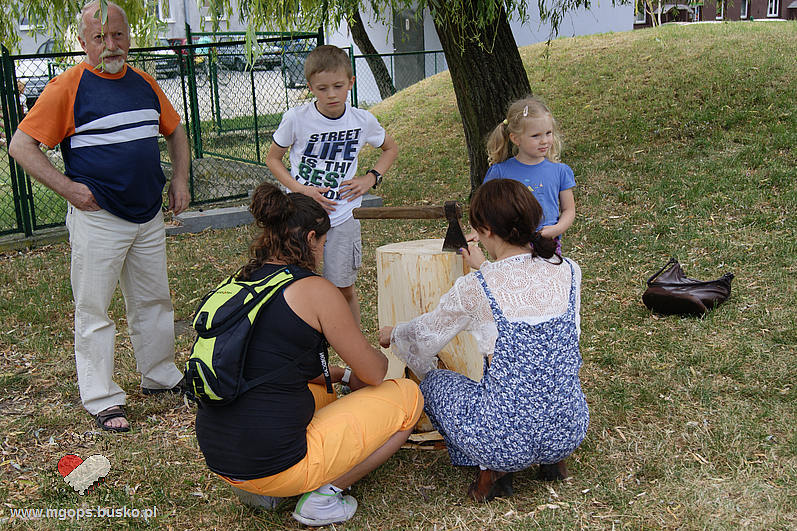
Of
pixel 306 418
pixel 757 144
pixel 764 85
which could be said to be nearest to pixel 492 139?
pixel 306 418

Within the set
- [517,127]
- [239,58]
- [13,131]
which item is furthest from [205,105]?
[517,127]

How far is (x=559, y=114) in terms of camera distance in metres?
9.24

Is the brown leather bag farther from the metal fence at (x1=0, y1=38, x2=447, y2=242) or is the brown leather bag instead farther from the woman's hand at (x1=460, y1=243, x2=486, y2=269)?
the metal fence at (x1=0, y1=38, x2=447, y2=242)

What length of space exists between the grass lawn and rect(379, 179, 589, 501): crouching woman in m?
0.29

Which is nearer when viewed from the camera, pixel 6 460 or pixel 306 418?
pixel 306 418

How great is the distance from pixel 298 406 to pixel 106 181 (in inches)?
63.1

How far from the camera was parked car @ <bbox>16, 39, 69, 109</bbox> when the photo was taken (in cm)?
720

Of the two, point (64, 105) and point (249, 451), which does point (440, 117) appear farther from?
point (249, 451)

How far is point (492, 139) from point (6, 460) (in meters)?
2.77

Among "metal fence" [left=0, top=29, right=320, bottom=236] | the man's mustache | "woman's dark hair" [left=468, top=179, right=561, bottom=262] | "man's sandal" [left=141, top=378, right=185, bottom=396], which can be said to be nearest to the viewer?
"woman's dark hair" [left=468, top=179, right=561, bottom=262]

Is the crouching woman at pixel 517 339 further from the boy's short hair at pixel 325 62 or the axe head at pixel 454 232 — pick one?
the boy's short hair at pixel 325 62

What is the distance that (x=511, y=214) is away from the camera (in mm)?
2631

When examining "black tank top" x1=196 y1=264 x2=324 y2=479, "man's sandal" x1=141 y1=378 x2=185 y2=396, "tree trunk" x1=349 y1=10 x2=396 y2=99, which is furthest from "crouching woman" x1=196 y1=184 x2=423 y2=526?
"tree trunk" x1=349 y1=10 x2=396 y2=99

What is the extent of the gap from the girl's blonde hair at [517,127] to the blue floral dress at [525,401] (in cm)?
117
